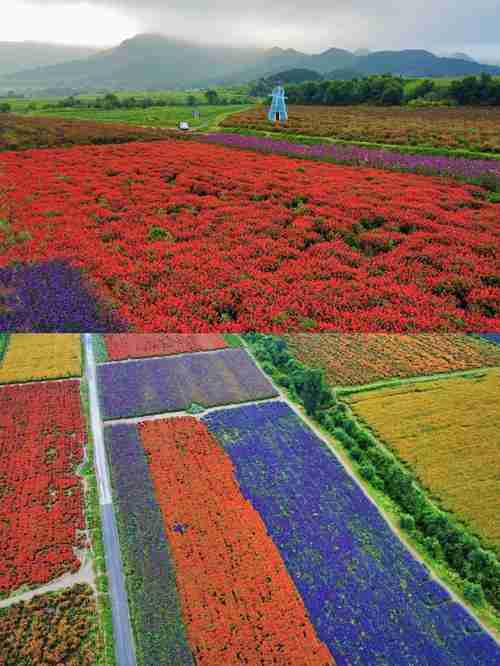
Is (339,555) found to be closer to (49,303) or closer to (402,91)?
(49,303)

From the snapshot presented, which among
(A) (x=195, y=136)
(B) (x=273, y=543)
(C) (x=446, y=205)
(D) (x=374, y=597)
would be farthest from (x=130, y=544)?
(A) (x=195, y=136)

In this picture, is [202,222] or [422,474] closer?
[422,474]

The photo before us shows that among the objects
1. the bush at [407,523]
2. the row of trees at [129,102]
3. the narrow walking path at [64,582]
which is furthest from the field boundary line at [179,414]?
the row of trees at [129,102]

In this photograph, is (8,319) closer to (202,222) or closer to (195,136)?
(202,222)

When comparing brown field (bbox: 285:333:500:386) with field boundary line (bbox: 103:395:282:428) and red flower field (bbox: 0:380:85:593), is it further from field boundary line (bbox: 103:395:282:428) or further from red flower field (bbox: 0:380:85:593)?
red flower field (bbox: 0:380:85:593)

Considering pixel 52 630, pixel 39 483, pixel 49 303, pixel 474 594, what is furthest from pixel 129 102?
pixel 474 594

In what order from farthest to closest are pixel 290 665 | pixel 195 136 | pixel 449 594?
pixel 195 136 → pixel 449 594 → pixel 290 665
